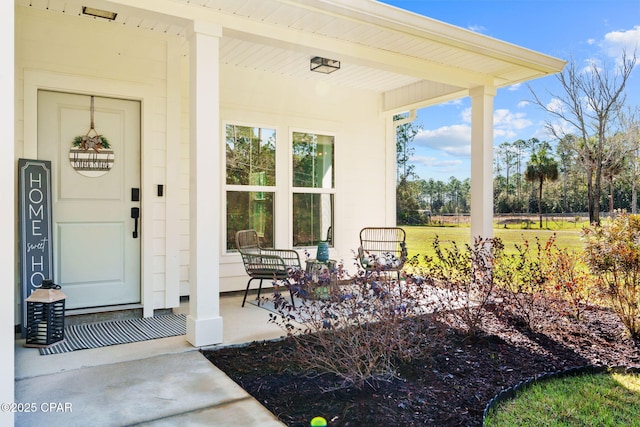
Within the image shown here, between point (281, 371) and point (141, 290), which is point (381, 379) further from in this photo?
point (141, 290)

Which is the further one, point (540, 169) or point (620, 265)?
point (540, 169)

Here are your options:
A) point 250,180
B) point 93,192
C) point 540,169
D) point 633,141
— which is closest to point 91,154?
point 93,192

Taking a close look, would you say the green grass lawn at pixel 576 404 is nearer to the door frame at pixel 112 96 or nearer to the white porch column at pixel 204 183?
the white porch column at pixel 204 183

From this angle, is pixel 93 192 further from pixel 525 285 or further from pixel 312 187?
pixel 525 285

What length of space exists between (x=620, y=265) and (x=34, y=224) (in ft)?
16.0

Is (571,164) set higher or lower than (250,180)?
higher

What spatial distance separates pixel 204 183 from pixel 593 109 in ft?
32.3

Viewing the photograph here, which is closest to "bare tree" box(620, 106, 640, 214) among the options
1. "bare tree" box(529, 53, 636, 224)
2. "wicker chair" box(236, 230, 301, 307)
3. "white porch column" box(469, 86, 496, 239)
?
"bare tree" box(529, 53, 636, 224)

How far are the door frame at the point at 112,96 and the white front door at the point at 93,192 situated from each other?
78mm

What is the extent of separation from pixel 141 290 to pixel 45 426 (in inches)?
88.2

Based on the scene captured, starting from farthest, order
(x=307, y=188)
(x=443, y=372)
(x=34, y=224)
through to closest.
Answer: (x=307, y=188) → (x=34, y=224) → (x=443, y=372)

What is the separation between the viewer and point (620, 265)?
3.80 metres
